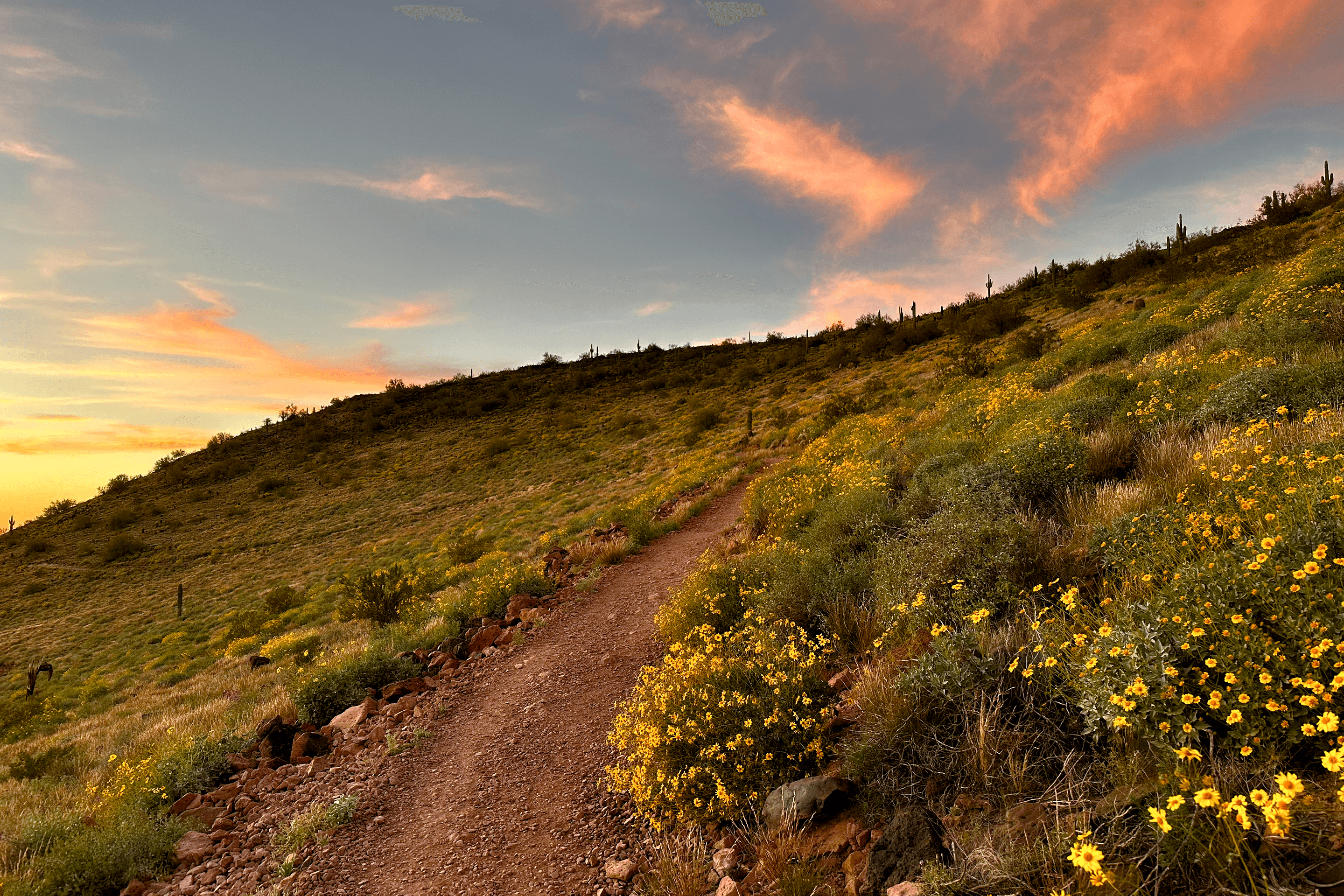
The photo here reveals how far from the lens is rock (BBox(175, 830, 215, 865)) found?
552cm

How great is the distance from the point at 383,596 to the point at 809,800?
43.7ft

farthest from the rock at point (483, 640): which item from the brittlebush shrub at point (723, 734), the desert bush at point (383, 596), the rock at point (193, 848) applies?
the desert bush at point (383, 596)

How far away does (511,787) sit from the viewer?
566cm

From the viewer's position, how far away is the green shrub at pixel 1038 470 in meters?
6.23

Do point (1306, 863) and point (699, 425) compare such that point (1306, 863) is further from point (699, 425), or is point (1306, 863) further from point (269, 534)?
point (269, 534)

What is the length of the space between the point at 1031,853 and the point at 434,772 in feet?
18.9

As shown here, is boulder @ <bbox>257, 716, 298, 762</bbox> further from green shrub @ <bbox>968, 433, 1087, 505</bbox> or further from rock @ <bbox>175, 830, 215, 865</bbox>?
green shrub @ <bbox>968, 433, 1087, 505</bbox>

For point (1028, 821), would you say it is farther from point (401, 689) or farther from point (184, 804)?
point (184, 804)

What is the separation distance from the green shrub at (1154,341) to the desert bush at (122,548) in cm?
5440

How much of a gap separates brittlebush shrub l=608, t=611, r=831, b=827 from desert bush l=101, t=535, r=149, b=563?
165 feet

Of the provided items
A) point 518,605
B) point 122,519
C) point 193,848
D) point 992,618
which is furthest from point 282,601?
point 122,519

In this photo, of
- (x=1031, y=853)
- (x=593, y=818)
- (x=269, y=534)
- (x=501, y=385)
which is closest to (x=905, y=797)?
(x=1031, y=853)

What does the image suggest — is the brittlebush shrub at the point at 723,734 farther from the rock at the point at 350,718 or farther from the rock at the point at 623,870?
the rock at the point at 350,718

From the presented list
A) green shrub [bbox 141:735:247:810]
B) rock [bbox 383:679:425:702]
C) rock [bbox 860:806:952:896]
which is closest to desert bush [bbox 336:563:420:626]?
rock [bbox 383:679:425:702]
